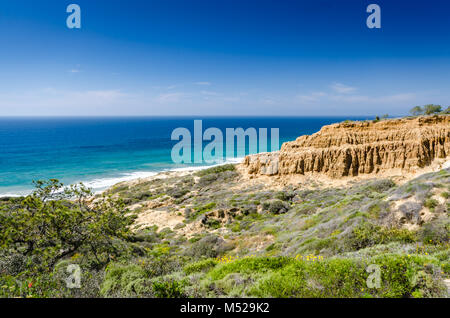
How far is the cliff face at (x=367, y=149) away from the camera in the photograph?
25.1 meters

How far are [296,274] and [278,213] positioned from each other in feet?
49.0

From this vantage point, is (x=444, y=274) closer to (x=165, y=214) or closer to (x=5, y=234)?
(x=5, y=234)

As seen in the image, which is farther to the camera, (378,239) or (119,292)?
(378,239)

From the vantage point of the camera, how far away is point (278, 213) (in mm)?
19734

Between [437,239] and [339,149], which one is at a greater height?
[339,149]

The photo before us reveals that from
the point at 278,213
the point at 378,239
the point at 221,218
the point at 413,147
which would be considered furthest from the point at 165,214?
the point at 413,147

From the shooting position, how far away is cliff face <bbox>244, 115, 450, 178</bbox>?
25062mm

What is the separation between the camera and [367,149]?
26844 mm

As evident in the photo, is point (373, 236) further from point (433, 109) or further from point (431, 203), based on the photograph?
point (433, 109)

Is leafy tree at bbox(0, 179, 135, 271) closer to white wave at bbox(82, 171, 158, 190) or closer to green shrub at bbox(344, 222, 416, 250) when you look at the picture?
green shrub at bbox(344, 222, 416, 250)

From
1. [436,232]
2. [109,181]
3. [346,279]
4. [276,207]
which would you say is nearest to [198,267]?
[346,279]
